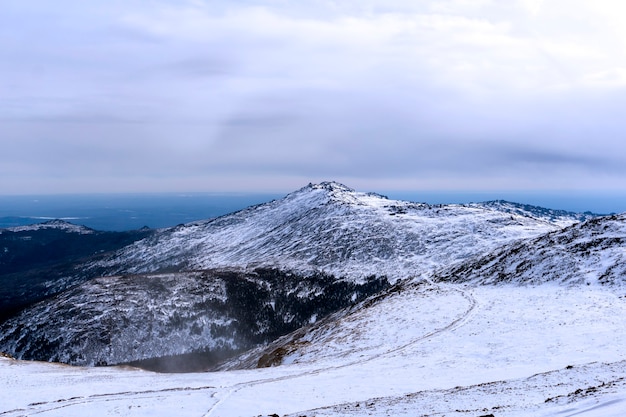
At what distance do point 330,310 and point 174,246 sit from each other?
101m

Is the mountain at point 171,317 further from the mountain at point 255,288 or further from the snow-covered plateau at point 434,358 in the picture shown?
the snow-covered plateau at point 434,358

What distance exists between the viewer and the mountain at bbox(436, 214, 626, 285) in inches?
1801

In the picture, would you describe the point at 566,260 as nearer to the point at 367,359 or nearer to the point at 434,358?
the point at 434,358

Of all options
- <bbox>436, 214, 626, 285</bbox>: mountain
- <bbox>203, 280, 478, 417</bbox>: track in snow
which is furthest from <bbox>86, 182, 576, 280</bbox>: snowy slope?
<bbox>203, 280, 478, 417</bbox>: track in snow

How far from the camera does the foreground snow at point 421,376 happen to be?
18203 mm

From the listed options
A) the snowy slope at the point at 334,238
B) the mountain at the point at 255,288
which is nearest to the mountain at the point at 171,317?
the mountain at the point at 255,288

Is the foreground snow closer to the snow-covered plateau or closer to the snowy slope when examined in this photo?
the snow-covered plateau

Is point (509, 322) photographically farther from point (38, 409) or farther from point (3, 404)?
point (3, 404)

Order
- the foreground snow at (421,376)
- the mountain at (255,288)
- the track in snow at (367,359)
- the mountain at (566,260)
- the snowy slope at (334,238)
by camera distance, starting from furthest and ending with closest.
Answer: the snowy slope at (334,238) → the mountain at (255,288) → the mountain at (566,260) → the track in snow at (367,359) → the foreground snow at (421,376)

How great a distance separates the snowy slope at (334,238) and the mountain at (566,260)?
27375 mm

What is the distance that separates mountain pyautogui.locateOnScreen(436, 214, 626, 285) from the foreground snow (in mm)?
4194

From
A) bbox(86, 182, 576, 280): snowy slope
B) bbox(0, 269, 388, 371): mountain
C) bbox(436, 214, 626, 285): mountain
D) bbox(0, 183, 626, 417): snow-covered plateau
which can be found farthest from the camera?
bbox(86, 182, 576, 280): snowy slope

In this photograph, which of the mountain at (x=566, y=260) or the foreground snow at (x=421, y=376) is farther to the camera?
the mountain at (x=566, y=260)

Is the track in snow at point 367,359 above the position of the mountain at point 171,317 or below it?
above
